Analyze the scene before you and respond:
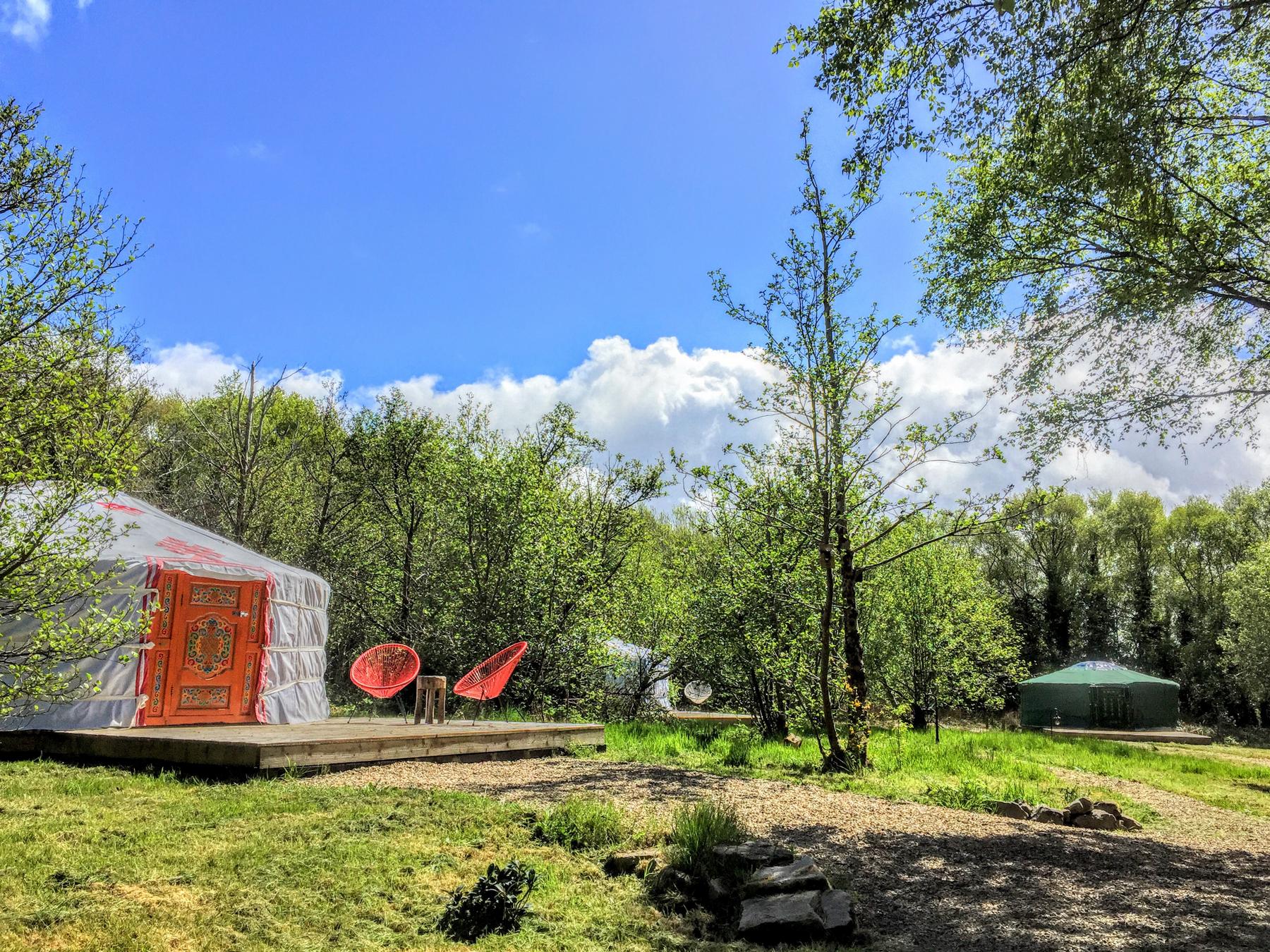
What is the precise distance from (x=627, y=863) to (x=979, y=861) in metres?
2.02

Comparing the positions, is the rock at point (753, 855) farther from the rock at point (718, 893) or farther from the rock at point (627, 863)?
the rock at point (627, 863)

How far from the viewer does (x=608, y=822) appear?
14.8 ft

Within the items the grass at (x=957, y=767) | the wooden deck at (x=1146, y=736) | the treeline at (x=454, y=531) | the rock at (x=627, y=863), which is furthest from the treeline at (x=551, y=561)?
the rock at (x=627, y=863)

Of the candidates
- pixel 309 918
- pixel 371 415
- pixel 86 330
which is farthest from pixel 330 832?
pixel 371 415

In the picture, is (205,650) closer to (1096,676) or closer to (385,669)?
(385,669)

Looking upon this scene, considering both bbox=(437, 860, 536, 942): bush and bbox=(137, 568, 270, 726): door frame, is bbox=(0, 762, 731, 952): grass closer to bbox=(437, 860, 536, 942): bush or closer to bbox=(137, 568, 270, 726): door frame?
bbox=(437, 860, 536, 942): bush

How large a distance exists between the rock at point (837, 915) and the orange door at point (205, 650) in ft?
22.7

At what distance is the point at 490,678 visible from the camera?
7.55 m

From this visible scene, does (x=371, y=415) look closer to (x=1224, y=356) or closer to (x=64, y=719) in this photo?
(x=64, y=719)

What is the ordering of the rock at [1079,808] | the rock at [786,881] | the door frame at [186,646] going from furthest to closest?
the door frame at [186,646] → the rock at [1079,808] → the rock at [786,881]

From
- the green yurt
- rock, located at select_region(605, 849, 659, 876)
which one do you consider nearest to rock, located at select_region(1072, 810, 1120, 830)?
rock, located at select_region(605, 849, 659, 876)

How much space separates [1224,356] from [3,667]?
10.1 metres

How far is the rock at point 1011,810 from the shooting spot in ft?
19.7

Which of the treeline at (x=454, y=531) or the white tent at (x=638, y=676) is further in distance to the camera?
the white tent at (x=638, y=676)
